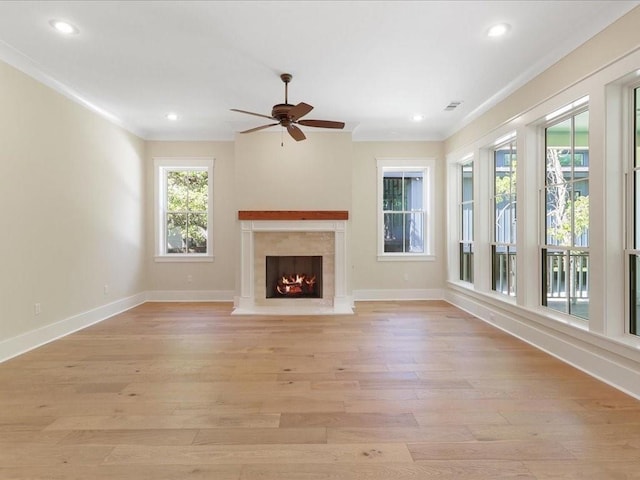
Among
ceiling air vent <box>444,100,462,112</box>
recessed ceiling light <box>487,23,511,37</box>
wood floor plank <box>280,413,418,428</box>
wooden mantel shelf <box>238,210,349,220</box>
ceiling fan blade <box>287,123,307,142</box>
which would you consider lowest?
wood floor plank <box>280,413,418,428</box>

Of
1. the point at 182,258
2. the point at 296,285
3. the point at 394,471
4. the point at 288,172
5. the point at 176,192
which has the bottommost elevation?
the point at 394,471

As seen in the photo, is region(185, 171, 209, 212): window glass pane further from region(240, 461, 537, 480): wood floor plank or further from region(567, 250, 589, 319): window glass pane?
region(567, 250, 589, 319): window glass pane

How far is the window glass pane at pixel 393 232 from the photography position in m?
6.30

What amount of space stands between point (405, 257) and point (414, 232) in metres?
0.50

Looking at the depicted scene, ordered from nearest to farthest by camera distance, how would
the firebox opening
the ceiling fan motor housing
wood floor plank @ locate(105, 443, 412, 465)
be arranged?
1. wood floor plank @ locate(105, 443, 412, 465)
2. the ceiling fan motor housing
3. the firebox opening

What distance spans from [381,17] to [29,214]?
3774 millimetres

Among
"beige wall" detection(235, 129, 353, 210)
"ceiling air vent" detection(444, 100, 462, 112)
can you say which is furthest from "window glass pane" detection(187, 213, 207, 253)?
"ceiling air vent" detection(444, 100, 462, 112)

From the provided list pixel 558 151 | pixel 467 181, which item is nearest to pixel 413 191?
pixel 467 181

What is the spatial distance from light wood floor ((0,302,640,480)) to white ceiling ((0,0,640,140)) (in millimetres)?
2819

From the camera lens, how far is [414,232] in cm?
636

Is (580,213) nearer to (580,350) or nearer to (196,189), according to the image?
(580,350)

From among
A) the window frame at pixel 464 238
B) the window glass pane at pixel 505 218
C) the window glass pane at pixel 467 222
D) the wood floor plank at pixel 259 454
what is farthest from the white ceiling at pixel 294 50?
the wood floor plank at pixel 259 454

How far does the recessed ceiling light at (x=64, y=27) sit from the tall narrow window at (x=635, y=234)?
176 inches

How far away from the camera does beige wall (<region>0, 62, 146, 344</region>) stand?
11.1 feet
